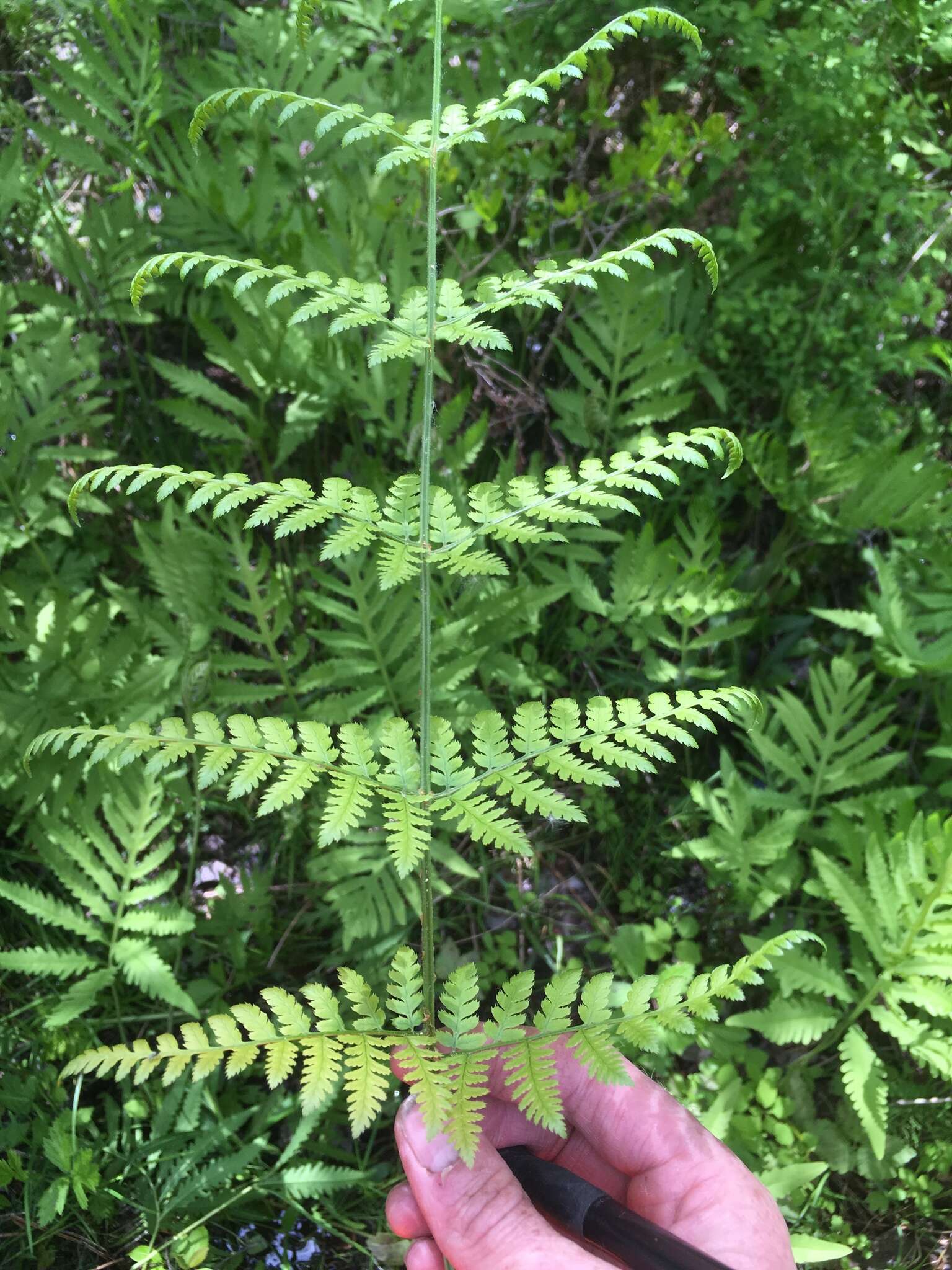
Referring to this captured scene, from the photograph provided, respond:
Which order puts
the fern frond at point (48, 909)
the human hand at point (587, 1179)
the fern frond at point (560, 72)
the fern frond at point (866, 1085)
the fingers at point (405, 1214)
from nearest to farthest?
the fern frond at point (560, 72), the human hand at point (587, 1179), the fingers at point (405, 1214), the fern frond at point (866, 1085), the fern frond at point (48, 909)

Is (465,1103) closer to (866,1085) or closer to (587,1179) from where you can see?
(587,1179)

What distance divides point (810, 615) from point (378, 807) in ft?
5.67

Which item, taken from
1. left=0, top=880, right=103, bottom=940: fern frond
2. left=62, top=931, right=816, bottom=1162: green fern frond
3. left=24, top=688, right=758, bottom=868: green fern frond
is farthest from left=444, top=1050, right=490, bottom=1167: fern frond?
left=0, top=880, right=103, bottom=940: fern frond

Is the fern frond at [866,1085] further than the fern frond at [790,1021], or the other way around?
the fern frond at [790,1021]

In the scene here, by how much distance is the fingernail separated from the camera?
5.04 feet

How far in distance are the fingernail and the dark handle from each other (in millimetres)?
187

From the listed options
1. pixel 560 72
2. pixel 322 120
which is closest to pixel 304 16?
pixel 322 120

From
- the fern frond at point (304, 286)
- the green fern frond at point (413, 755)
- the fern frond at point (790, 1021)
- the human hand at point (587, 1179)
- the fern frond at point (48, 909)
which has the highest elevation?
the fern frond at point (304, 286)

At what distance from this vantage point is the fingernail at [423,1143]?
5.04 ft

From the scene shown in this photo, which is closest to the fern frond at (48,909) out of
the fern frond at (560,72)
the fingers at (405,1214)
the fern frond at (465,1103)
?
the fingers at (405,1214)

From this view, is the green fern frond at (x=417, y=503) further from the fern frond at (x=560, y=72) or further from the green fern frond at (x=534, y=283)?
the fern frond at (x=560, y=72)

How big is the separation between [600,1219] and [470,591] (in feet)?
5.37

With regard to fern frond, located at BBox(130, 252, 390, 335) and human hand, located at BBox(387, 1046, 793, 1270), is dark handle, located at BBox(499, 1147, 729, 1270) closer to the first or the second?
human hand, located at BBox(387, 1046, 793, 1270)

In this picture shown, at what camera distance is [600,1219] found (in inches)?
60.4
